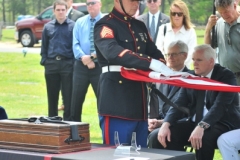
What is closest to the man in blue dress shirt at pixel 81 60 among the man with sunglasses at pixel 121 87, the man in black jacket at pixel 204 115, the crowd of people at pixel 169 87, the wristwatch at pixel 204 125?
the crowd of people at pixel 169 87

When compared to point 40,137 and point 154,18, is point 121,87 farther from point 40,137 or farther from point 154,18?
point 154,18

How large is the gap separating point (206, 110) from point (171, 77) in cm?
115

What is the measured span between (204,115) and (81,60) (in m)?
3.32

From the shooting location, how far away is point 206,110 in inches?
205

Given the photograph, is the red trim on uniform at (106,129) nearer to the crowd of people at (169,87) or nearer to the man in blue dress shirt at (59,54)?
the crowd of people at (169,87)

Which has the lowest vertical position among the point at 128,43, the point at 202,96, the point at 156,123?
the point at 156,123

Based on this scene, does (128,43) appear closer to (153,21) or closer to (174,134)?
(174,134)

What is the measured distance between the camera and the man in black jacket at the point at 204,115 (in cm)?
500

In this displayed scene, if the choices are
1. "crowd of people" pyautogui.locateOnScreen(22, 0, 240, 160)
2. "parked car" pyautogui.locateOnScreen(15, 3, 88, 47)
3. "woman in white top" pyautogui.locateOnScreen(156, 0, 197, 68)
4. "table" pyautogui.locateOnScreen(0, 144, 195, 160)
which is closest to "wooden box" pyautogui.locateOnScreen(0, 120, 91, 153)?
"table" pyautogui.locateOnScreen(0, 144, 195, 160)

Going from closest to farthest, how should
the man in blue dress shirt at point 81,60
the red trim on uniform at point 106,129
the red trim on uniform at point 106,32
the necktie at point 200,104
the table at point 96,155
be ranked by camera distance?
the table at point 96,155
the red trim on uniform at point 106,32
the red trim on uniform at point 106,129
the necktie at point 200,104
the man in blue dress shirt at point 81,60

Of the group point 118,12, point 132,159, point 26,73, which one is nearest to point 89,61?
point 118,12

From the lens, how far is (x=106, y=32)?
13.8 ft

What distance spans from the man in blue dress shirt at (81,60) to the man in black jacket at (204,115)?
302 centimetres

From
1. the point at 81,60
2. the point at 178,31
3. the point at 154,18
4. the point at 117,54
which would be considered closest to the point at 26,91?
the point at 81,60
